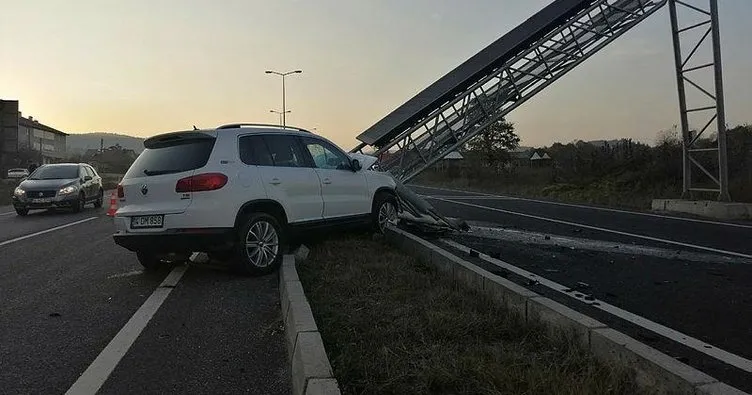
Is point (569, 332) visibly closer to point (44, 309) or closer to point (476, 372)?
point (476, 372)

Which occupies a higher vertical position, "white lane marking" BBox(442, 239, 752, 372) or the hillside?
the hillside

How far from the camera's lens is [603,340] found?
12.1 feet

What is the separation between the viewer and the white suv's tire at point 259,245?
6.86m

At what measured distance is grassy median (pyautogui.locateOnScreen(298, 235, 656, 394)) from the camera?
3.37m

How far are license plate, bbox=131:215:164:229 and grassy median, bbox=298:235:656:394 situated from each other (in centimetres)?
187

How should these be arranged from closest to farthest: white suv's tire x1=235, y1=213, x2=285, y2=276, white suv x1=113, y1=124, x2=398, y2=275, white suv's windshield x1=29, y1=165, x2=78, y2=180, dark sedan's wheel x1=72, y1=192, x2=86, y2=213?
white suv x1=113, y1=124, x2=398, y2=275 → white suv's tire x1=235, y1=213, x2=285, y2=276 → dark sedan's wheel x1=72, y1=192, x2=86, y2=213 → white suv's windshield x1=29, y1=165, x2=78, y2=180

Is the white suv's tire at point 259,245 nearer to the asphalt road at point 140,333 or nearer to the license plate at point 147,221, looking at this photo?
the asphalt road at point 140,333

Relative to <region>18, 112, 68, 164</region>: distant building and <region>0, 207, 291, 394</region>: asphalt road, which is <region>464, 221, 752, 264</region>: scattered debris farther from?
<region>18, 112, 68, 164</region>: distant building

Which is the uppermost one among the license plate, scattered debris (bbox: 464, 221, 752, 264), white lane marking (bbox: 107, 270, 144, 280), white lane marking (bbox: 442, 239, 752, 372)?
the license plate

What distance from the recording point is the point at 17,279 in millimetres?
7027


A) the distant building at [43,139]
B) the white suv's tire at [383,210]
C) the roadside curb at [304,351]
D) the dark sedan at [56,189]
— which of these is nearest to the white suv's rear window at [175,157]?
the roadside curb at [304,351]

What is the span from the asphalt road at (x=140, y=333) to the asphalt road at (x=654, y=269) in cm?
291

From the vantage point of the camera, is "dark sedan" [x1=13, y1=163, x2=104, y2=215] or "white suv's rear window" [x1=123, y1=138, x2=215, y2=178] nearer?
"white suv's rear window" [x1=123, y1=138, x2=215, y2=178]

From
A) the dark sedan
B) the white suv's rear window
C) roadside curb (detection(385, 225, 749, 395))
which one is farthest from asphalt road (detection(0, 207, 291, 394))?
the dark sedan
